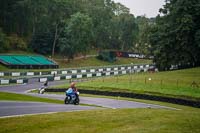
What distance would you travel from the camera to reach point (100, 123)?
58.0ft

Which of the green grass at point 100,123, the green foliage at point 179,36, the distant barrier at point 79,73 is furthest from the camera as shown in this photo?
the green foliage at point 179,36

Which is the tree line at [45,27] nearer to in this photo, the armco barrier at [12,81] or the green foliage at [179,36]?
the armco barrier at [12,81]

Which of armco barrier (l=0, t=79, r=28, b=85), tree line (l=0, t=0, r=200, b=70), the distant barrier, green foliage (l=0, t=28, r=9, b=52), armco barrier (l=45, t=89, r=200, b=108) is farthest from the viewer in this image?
green foliage (l=0, t=28, r=9, b=52)

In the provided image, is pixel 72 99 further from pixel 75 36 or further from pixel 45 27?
pixel 45 27

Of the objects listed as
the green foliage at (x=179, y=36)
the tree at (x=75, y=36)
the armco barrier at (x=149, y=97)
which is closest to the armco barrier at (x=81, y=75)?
the green foliage at (x=179, y=36)

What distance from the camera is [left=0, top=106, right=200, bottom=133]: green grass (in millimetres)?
16266

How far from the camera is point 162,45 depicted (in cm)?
6775

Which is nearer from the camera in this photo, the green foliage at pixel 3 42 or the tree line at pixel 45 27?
the green foliage at pixel 3 42

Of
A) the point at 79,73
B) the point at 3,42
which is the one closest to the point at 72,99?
the point at 79,73

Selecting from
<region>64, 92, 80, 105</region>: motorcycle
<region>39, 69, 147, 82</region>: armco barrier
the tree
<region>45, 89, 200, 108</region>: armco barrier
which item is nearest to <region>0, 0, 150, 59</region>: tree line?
the tree

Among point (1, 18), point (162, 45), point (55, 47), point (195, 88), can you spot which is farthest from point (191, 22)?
point (1, 18)

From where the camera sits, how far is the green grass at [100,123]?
640 inches

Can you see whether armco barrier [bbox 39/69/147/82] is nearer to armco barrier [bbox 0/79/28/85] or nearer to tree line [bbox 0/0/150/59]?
armco barrier [bbox 0/79/28/85]

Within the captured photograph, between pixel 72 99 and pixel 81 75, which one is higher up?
pixel 81 75
